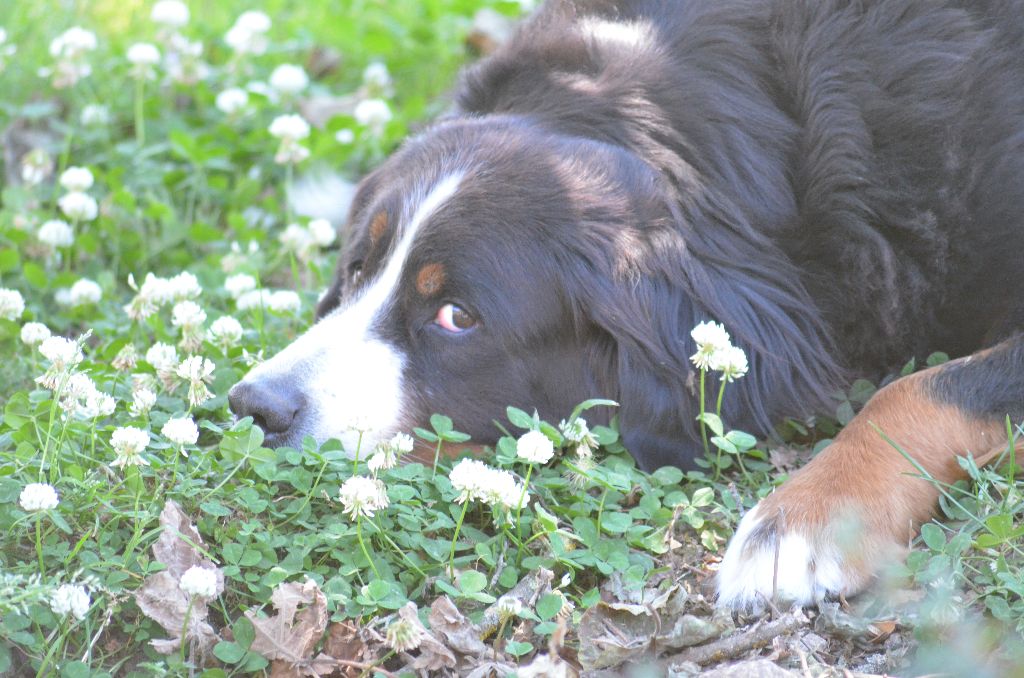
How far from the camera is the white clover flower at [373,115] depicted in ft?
15.6

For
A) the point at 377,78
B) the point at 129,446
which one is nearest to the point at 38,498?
the point at 129,446

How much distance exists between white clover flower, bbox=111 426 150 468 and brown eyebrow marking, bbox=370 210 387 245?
2.98ft

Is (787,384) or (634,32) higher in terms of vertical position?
(634,32)

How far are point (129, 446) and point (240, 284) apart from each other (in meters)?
1.13

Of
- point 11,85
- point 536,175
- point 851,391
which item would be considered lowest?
point 11,85

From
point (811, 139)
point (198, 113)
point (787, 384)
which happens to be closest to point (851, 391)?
point (787, 384)

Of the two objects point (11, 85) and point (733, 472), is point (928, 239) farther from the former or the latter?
point (11, 85)

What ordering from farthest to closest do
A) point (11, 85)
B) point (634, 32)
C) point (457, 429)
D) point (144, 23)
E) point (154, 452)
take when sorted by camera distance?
1. point (144, 23)
2. point (11, 85)
3. point (634, 32)
4. point (457, 429)
5. point (154, 452)

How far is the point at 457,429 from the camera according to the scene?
295cm

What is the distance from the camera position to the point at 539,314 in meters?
2.95

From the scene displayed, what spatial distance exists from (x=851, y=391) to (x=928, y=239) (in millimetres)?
411

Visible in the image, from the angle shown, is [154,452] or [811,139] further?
[811,139]

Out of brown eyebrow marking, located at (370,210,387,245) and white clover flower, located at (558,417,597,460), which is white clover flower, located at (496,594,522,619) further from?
brown eyebrow marking, located at (370,210,387,245)

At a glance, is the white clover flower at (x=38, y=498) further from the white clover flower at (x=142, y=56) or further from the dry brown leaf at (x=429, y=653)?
the white clover flower at (x=142, y=56)
